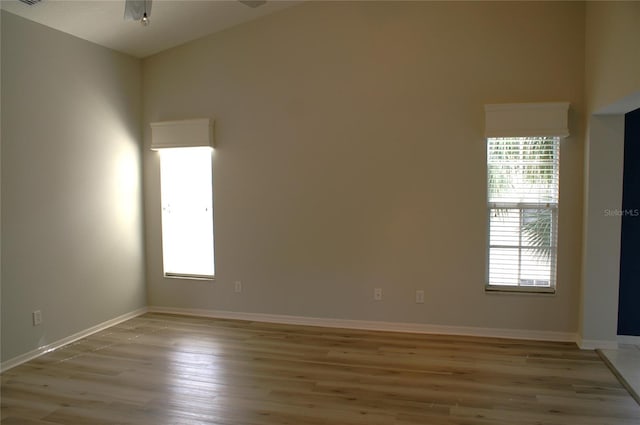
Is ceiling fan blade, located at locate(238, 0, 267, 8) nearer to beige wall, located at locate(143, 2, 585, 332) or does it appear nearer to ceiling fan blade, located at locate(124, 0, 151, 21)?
beige wall, located at locate(143, 2, 585, 332)

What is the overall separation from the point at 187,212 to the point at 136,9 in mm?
2540

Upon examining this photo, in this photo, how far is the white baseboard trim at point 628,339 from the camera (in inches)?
150

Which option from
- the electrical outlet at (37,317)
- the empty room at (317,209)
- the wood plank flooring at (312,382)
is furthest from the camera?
the electrical outlet at (37,317)

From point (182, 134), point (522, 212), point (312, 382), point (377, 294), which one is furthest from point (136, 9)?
point (522, 212)

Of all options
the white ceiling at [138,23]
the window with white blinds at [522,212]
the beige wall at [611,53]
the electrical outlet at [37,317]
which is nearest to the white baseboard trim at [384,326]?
the window with white blinds at [522,212]

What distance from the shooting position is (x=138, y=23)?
4020mm

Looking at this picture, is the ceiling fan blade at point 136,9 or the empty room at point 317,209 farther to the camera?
the empty room at point 317,209

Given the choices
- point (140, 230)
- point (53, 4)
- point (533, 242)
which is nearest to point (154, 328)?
point (140, 230)

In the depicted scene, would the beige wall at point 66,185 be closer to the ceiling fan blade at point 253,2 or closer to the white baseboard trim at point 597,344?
the ceiling fan blade at point 253,2

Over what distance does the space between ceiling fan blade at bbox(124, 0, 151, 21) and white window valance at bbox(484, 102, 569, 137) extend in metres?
2.99

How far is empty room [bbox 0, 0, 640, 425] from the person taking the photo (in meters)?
3.21

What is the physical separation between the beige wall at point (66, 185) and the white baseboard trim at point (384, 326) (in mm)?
1031

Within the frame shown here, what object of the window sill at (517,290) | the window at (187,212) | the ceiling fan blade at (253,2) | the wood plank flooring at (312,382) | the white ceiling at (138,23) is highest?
the ceiling fan blade at (253,2)

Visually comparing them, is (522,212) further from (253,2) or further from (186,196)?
(186,196)
